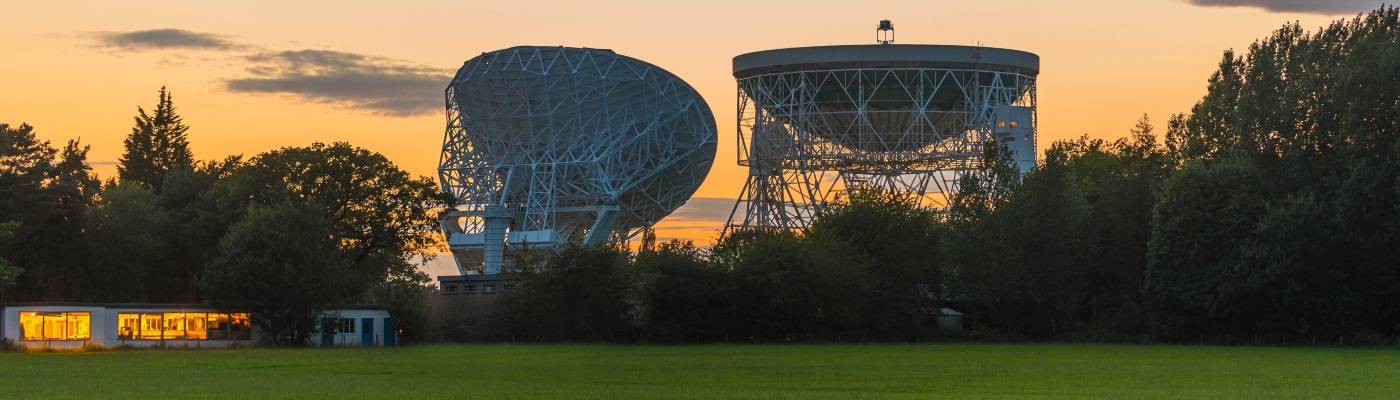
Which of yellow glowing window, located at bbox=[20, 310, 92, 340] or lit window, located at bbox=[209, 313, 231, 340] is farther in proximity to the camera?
lit window, located at bbox=[209, 313, 231, 340]

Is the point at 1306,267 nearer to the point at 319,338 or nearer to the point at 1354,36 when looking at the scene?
the point at 1354,36

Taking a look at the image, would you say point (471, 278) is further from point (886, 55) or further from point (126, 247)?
point (886, 55)

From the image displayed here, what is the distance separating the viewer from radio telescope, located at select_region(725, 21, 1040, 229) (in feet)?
323

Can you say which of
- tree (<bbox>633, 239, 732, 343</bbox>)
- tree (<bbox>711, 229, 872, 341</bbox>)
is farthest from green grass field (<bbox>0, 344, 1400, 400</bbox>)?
tree (<bbox>711, 229, 872, 341</bbox>)

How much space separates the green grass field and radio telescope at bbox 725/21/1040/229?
32.3m

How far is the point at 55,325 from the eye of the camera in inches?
2657

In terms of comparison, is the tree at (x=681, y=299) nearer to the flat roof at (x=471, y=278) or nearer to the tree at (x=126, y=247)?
the flat roof at (x=471, y=278)

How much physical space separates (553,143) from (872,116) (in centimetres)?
1801

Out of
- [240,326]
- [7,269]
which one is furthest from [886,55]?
[7,269]

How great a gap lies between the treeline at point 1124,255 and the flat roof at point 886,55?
929 centimetres

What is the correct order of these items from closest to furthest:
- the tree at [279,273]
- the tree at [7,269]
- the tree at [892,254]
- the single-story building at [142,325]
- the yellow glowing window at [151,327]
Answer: the tree at [7,269]
the single-story building at [142,325]
the yellow glowing window at [151,327]
the tree at [279,273]
the tree at [892,254]

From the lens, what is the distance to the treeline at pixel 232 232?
239 feet

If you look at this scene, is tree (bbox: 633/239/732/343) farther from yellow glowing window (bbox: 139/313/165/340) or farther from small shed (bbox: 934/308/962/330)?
yellow glowing window (bbox: 139/313/165/340)

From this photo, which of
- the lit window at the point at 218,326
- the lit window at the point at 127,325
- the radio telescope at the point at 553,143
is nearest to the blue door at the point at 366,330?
the lit window at the point at 218,326
